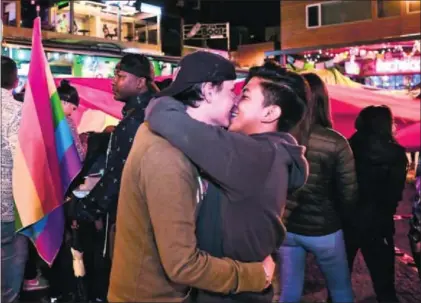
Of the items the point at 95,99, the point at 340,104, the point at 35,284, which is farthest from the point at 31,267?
the point at 340,104

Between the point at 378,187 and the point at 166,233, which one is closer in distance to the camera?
the point at 166,233

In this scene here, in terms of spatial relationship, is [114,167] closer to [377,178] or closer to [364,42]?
[377,178]

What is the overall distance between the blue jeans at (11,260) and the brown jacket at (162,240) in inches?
75.7

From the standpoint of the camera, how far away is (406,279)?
547 cm

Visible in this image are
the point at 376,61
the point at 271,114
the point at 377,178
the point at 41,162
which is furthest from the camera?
the point at 376,61

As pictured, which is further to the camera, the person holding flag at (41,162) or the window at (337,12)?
the window at (337,12)

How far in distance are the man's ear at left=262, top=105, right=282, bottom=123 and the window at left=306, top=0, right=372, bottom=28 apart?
45.6 feet

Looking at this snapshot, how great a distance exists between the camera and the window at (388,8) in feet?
46.9

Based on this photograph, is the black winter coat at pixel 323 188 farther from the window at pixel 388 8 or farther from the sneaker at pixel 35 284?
the window at pixel 388 8

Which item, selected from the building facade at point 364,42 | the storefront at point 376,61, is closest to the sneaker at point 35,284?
the building facade at point 364,42

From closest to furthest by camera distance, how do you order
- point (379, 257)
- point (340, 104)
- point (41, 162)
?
point (41, 162), point (379, 257), point (340, 104)

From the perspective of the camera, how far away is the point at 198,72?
179 cm

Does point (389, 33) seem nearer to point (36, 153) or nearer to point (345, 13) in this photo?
point (345, 13)

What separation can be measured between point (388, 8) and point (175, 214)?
47.6ft
